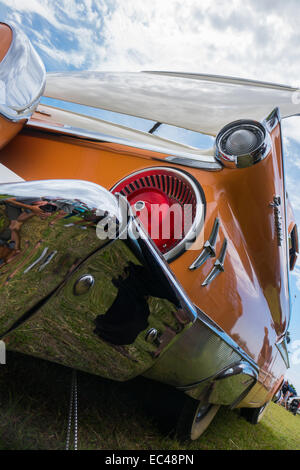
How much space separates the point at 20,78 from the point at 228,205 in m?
0.87

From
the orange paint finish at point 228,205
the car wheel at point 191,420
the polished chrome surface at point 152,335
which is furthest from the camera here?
the car wheel at point 191,420

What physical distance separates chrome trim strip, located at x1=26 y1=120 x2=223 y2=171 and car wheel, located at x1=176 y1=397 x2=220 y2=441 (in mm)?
961

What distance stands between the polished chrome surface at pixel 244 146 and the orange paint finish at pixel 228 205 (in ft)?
0.12

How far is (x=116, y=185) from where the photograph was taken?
1310 millimetres

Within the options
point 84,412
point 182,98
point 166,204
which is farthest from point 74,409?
point 182,98

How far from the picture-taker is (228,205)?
52.7 inches

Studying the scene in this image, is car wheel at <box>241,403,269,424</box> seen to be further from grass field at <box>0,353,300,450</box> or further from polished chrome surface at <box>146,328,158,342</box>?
polished chrome surface at <box>146,328,158,342</box>

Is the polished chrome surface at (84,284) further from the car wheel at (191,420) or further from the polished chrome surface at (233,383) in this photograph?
the car wheel at (191,420)

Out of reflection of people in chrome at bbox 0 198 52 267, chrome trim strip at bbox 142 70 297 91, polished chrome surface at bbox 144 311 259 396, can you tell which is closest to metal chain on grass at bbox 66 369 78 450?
polished chrome surface at bbox 144 311 259 396

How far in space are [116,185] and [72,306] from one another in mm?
681

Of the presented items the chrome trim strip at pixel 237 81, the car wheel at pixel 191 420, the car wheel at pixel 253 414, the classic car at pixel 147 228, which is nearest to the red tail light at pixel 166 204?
the classic car at pixel 147 228

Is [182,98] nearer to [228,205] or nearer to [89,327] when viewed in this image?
[228,205]

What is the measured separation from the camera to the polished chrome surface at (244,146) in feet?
4.16

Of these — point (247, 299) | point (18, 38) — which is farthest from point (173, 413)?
point (18, 38)
